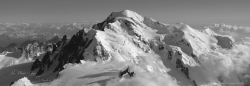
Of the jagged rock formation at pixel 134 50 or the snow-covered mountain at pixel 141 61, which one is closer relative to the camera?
the snow-covered mountain at pixel 141 61

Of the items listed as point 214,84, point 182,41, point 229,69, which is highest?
point 182,41

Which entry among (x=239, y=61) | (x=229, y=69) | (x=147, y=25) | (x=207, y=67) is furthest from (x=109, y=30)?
(x=239, y=61)

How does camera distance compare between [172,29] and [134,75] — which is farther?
[172,29]

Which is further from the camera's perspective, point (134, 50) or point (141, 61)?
point (134, 50)

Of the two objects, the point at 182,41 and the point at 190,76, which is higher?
the point at 182,41

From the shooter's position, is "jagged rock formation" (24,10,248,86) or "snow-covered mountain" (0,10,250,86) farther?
"jagged rock formation" (24,10,248,86)

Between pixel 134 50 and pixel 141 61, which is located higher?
pixel 134 50

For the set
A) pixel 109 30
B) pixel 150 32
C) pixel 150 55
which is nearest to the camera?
pixel 150 55

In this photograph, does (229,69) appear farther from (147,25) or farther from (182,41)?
(147,25)
